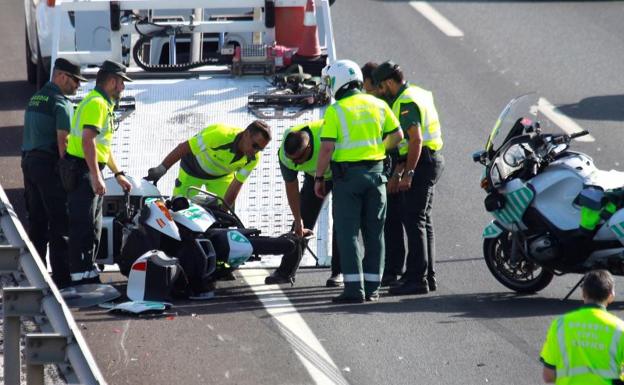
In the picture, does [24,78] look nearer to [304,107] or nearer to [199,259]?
[304,107]

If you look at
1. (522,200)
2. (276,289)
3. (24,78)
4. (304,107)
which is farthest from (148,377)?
(24,78)

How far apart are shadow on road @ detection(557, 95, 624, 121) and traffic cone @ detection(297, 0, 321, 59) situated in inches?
171

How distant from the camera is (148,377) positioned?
29.6 feet

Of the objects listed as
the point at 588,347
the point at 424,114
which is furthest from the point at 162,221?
the point at 588,347

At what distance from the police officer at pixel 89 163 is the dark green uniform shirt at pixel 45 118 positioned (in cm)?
27

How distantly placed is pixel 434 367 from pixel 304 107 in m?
4.48

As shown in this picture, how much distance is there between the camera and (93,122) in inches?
424

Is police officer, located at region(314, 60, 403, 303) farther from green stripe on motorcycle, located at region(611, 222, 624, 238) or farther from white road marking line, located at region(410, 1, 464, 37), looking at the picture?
white road marking line, located at region(410, 1, 464, 37)

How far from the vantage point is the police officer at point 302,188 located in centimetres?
1096

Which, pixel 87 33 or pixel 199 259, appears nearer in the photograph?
pixel 199 259

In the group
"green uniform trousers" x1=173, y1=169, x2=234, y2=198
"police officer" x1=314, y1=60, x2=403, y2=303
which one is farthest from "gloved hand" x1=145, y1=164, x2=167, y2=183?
"police officer" x1=314, y1=60, x2=403, y2=303

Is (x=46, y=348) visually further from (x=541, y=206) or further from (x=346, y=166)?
(x=541, y=206)

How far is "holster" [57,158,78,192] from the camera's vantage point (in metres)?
10.9

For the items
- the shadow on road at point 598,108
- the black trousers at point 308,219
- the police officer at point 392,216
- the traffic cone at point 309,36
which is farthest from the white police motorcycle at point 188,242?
the shadow on road at point 598,108
